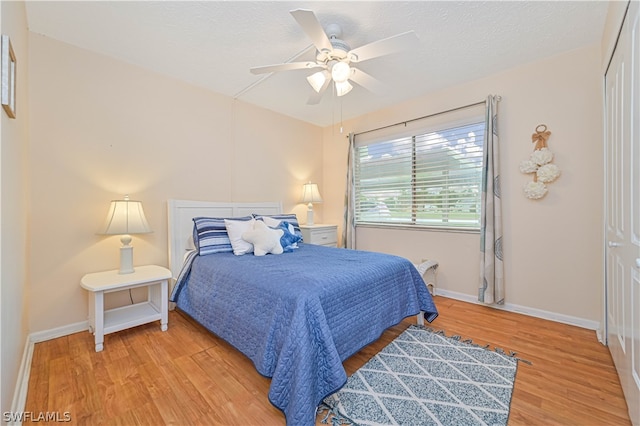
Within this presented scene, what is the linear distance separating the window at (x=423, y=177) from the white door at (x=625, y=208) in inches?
48.3

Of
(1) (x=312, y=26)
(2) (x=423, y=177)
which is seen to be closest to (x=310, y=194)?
(2) (x=423, y=177)

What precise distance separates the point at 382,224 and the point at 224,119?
2.56 meters

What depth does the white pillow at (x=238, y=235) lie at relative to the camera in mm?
2609

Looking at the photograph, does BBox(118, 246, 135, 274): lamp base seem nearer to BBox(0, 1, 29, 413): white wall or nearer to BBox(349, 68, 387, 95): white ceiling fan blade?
BBox(0, 1, 29, 413): white wall

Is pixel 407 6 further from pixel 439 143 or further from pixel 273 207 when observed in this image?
pixel 273 207

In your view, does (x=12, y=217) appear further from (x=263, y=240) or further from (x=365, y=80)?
(x=365, y=80)

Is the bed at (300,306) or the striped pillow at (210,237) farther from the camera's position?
the striped pillow at (210,237)

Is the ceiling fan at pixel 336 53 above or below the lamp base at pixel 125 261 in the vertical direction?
above

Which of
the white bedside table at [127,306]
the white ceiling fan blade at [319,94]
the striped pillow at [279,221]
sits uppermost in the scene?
the white ceiling fan blade at [319,94]

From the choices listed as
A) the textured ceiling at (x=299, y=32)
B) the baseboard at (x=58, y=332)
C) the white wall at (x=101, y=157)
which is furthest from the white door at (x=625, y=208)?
the baseboard at (x=58, y=332)

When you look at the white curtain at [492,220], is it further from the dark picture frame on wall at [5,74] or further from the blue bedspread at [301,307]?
the dark picture frame on wall at [5,74]

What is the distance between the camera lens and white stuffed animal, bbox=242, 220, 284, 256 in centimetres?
257

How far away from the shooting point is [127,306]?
8.55ft

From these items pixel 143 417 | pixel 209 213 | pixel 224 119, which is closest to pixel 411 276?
pixel 143 417
